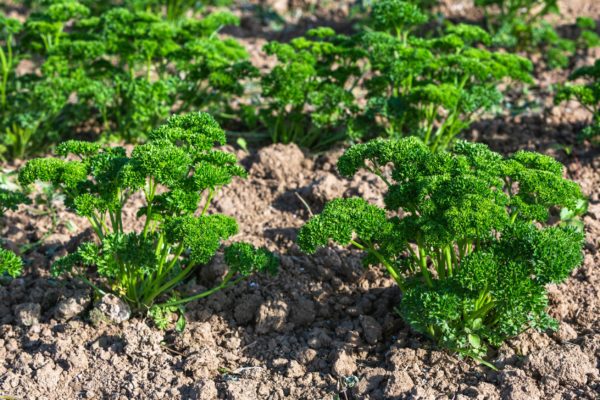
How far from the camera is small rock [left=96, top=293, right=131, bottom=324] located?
4371 mm

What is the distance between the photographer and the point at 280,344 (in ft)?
14.3

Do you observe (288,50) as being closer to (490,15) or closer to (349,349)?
(349,349)

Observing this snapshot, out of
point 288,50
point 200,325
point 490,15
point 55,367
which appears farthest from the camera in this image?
point 490,15

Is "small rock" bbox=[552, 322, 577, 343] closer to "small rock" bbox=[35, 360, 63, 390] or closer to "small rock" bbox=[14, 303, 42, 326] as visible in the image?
"small rock" bbox=[35, 360, 63, 390]

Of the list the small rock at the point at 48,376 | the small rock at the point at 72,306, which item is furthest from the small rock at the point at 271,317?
the small rock at the point at 48,376

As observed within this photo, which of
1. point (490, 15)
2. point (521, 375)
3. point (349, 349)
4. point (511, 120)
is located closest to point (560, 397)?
point (521, 375)

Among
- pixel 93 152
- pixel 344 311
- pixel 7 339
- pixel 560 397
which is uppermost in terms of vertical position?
pixel 93 152

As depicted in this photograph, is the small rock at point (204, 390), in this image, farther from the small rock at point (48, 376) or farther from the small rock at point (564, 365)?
the small rock at point (564, 365)

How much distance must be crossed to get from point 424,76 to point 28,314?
3.56 meters

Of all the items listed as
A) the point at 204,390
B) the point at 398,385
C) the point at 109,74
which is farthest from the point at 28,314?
the point at 109,74

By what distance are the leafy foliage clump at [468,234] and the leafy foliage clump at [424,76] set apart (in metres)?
1.63

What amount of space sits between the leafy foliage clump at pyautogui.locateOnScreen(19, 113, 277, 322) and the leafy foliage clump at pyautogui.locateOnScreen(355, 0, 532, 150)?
204cm

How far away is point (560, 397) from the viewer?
12.3ft

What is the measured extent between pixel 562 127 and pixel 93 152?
4.10 meters
